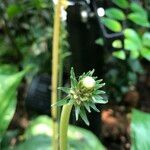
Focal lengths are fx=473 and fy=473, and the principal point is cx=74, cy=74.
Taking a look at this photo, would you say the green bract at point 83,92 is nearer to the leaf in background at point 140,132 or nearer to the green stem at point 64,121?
the green stem at point 64,121

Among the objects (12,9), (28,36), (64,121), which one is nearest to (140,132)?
(64,121)

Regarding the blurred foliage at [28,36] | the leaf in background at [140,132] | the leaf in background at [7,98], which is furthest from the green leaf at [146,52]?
the blurred foliage at [28,36]

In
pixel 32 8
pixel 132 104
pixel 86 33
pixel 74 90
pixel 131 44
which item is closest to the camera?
pixel 74 90

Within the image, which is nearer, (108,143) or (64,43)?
(64,43)

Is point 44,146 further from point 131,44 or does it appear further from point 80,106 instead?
point 80,106

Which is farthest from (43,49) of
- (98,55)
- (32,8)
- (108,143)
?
(108,143)

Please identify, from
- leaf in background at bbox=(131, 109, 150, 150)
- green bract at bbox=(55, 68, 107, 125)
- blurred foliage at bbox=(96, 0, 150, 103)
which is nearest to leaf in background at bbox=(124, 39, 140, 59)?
blurred foliage at bbox=(96, 0, 150, 103)
